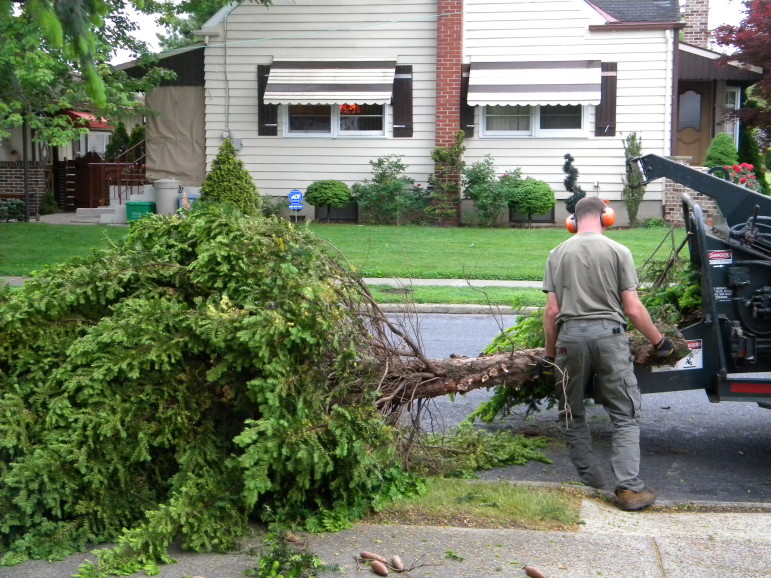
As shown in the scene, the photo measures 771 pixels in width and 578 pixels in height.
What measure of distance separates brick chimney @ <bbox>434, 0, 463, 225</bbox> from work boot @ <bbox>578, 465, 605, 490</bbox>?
16546 millimetres

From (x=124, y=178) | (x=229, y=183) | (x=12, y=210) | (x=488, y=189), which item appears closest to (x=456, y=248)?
(x=488, y=189)

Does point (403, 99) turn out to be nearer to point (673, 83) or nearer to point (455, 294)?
point (673, 83)

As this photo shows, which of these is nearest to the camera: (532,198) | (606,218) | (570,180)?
(606,218)

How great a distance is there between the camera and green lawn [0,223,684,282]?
15.9m

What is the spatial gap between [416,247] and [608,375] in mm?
12864

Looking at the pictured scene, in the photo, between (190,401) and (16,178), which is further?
(16,178)

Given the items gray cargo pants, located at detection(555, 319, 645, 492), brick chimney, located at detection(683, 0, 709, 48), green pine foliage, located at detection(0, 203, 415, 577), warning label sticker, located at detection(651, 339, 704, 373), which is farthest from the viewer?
brick chimney, located at detection(683, 0, 709, 48)

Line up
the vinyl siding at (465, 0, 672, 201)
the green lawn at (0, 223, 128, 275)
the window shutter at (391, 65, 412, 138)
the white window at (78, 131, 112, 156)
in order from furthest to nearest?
1. the white window at (78, 131, 112, 156)
2. the window shutter at (391, 65, 412, 138)
3. the vinyl siding at (465, 0, 672, 201)
4. the green lawn at (0, 223, 128, 275)

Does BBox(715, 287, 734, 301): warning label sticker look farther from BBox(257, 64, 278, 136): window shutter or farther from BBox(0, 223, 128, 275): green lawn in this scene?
BBox(257, 64, 278, 136): window shutter

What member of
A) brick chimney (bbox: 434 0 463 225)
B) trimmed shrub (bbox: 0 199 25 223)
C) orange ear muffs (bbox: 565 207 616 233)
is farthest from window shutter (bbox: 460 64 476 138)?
orange ear muffs (bbox: 565 207 616 233)

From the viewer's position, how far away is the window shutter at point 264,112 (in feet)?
76.8

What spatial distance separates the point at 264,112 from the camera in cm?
2355

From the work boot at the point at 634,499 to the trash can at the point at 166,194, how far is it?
62.7 ft

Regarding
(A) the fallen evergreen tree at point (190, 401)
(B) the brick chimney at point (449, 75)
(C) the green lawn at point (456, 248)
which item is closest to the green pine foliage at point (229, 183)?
(C) the green lawn at point (456, 248)
